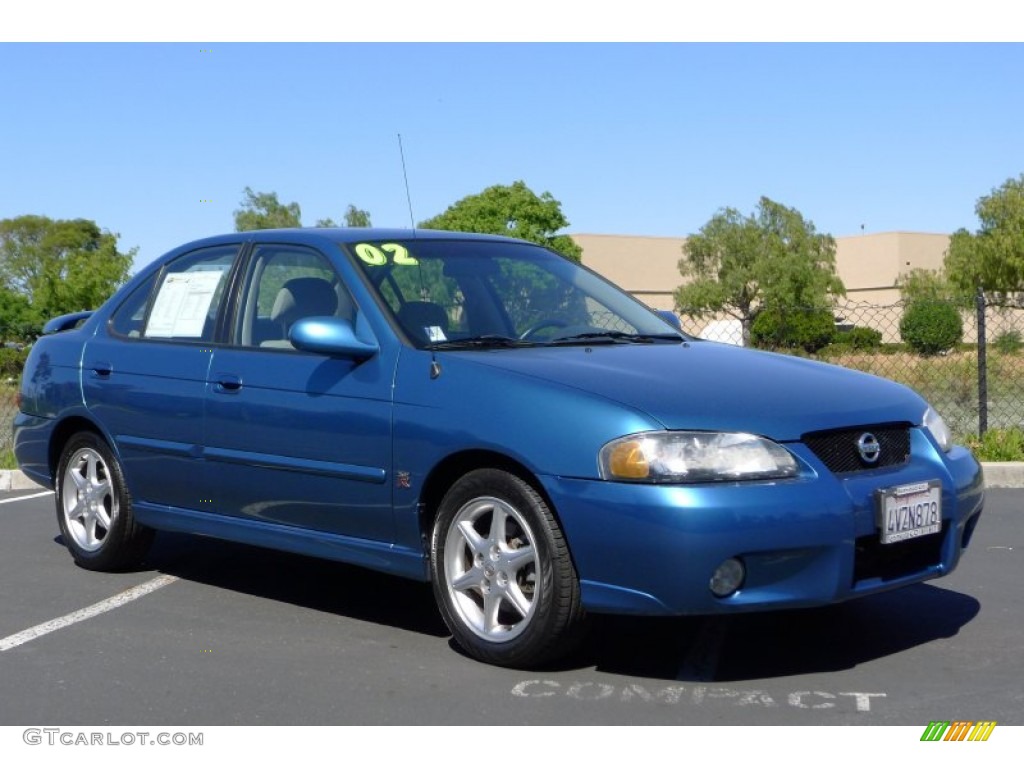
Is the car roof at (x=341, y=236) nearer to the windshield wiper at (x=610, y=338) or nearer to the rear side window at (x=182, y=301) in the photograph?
the rear side window at (x=182, y=301)

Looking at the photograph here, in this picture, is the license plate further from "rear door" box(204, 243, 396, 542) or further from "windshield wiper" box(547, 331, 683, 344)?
"rear door" box(204, 243, 396, 542)

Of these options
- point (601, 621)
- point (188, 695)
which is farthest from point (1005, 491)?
point (188, 695)

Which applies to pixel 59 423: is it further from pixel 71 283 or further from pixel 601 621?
pixel 71 283

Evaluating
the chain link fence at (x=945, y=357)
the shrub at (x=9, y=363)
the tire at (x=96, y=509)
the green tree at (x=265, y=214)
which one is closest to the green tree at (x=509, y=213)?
the green tree at (x=265, y=214)

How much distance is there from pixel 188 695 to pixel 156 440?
1.85 metres

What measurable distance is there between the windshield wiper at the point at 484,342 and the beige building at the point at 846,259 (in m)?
73.8

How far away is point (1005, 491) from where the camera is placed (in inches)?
382

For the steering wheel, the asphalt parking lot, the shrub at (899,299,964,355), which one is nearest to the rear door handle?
the asphalt parking lot

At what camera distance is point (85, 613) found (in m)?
6.12

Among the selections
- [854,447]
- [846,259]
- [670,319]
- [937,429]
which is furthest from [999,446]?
[846,259]

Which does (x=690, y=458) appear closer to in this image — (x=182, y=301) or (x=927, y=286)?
(x=182, y=301)

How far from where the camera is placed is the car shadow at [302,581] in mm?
6039

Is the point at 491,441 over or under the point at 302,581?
over

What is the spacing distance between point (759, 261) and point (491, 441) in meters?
58.9
